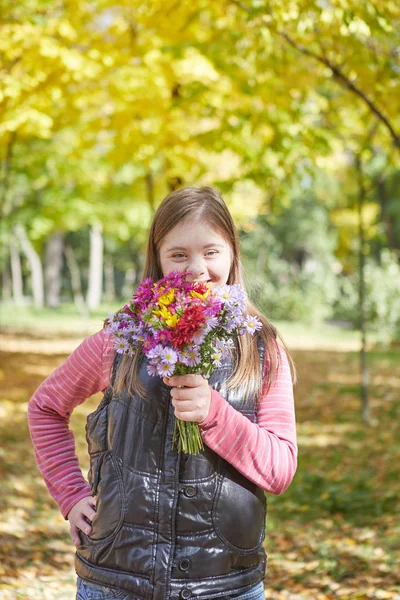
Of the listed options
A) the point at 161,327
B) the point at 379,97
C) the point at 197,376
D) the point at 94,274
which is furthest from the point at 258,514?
the point at 94,274

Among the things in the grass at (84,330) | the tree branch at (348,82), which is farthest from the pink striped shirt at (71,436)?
the grass at (84,330)

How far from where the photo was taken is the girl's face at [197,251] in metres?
1.76

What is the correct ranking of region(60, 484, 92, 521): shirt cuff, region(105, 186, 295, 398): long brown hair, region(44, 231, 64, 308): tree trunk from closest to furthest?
region(105, 186, 295, 398): long brown hair, region(60, 484, 92, 521): shirt cuff, region(44, 231, 64, 308): tree trunk

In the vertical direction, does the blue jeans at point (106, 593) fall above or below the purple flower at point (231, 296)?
below

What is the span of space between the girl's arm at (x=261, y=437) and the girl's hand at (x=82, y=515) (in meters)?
0.40

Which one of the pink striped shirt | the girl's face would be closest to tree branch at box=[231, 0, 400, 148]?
the girl's face

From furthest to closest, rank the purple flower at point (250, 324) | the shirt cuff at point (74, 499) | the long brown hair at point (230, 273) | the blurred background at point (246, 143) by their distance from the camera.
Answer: the blurred background at point (246, 143)
the shirt cuff at point (74, 499)
the long brown hair at point (230, 273)
the purple flower at point (250, 324)

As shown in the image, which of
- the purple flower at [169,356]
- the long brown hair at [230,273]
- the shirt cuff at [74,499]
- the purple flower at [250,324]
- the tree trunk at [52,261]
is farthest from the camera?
the tree trunk at [52,261]

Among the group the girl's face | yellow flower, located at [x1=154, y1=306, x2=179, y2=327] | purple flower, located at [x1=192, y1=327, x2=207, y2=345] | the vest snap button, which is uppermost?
the girl's face

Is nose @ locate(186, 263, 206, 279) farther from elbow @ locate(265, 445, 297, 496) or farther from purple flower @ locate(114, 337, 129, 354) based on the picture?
elbow @ locate(265, 445, 297, 496)

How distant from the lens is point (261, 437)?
160cm

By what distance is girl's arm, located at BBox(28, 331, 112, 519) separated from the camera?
6.07ft

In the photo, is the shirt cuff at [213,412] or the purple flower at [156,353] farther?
the shirt cuff at [213,412]

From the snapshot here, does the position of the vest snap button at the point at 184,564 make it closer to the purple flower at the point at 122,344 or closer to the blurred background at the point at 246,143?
the purple flower at the point at 122,344
